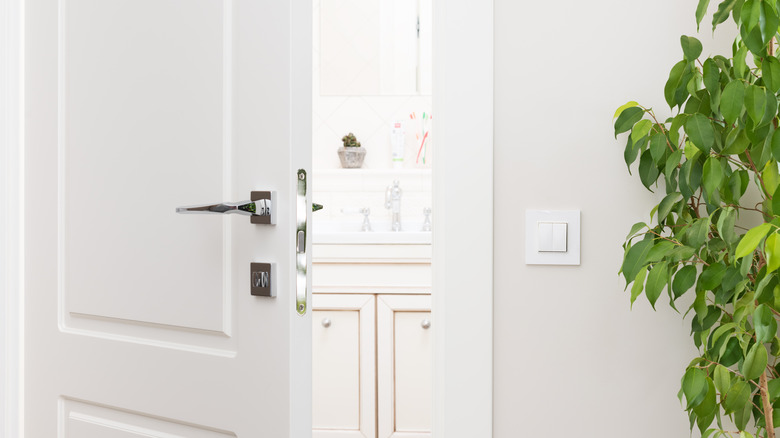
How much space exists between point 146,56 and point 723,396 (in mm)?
1013

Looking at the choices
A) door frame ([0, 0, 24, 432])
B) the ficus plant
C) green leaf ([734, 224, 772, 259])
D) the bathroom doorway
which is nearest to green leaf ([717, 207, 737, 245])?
the ficus plant

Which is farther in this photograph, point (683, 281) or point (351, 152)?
point (351, 152)

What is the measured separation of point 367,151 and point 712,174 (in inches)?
77.8

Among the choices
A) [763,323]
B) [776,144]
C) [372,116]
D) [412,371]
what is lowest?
[412,371]

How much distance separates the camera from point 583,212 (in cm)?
93

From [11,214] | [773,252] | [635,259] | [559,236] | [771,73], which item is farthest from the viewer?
[11,214]

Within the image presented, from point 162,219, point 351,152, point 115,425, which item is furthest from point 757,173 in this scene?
point 351,152

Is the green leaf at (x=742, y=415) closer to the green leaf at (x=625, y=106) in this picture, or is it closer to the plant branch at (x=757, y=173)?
the plant branch at (x=757, y=173)

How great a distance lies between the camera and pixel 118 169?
3.27 feet

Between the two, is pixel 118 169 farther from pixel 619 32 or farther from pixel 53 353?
pixel 619 32

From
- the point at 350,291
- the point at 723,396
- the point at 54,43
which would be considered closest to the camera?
the point at 723,396

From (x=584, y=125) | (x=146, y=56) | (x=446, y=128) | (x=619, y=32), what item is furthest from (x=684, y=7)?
(x=146, y=56)

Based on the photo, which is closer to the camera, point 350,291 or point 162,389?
point 162,389

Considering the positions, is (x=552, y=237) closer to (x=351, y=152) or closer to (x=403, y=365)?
(x=403, y=365)
